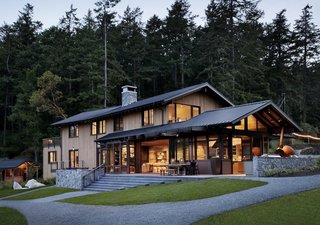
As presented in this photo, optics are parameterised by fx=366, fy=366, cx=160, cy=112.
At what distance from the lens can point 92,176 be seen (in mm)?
23188

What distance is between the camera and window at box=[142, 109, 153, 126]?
25.4 meters

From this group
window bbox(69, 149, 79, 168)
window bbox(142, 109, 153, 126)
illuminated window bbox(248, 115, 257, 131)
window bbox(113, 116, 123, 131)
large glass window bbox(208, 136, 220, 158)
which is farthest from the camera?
window bbox(69, 149, 79, 168)

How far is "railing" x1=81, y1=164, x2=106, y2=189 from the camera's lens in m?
22.4

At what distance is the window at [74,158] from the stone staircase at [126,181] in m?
10.1

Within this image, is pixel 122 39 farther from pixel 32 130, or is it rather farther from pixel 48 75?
pixel 32 130

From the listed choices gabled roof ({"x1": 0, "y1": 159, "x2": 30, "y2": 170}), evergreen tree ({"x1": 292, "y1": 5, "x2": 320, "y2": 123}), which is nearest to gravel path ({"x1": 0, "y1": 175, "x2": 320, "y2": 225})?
gabled roof ({"x1": 0, "y1": 159, "x2": 30, "y2": 170})

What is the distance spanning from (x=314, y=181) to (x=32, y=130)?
122 ft

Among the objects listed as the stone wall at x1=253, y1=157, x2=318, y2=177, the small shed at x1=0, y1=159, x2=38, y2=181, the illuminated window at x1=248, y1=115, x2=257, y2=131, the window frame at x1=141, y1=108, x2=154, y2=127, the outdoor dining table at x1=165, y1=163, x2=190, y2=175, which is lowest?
the small shed at x1=0, y1=159, x2=38, y2=181

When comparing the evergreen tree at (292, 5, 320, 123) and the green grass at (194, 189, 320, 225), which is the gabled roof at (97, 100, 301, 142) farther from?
the evergreen tree at (292, 5, 320, 123)

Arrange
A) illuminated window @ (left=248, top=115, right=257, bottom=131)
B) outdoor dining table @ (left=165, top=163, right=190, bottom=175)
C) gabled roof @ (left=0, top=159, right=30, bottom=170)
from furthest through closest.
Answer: gabled roof @ (left=0, top=159, right=30, bottom=170) < illuminated window @ (left=248, top=115, right=257, bottom=131) < outdoor dining table @ (left=165, top=163, right=190, bottom=175)

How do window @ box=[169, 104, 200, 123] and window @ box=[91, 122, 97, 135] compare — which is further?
window @ box=[91, 122, 97, 135]

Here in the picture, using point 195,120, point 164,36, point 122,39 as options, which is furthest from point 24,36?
point 195,120

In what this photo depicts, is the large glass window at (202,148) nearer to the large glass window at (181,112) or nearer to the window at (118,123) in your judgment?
the large glass window at (181,112)

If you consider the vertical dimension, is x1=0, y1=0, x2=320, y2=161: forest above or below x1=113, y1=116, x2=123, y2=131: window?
above
